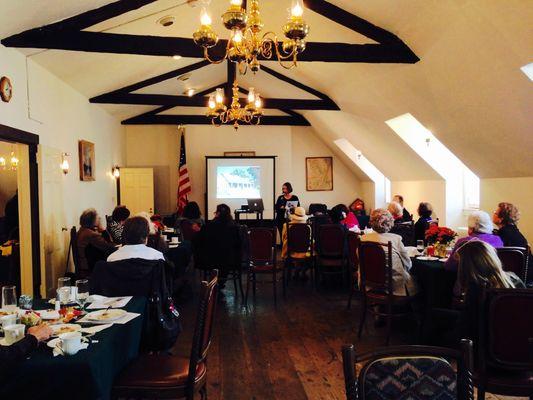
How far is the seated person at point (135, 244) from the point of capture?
3100 millimetres

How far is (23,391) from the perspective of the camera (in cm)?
183

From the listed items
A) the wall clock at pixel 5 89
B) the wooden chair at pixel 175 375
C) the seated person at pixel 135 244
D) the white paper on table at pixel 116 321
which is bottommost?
the wooden chair at pixel 175 375

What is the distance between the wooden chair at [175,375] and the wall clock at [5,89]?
148 inches

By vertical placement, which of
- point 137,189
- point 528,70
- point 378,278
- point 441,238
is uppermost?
point 528,70

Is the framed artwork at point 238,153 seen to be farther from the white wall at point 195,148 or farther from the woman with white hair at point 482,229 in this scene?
the woman with white hair at point 482,229

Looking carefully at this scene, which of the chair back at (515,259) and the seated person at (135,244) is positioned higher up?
the seated person at (135,244)

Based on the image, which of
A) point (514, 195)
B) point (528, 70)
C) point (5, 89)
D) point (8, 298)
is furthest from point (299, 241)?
point (8, 298)

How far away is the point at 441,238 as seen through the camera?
14.1ft

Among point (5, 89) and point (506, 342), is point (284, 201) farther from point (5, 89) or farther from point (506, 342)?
point (506, 342)

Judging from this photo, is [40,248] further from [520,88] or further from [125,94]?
[520,88]

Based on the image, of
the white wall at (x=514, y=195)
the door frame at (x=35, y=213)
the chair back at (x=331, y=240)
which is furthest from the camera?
the chair back at (x=331, y=240)

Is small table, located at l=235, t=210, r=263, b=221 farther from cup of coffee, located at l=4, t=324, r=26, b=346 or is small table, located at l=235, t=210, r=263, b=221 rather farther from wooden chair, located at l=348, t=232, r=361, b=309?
cup of coffee, located at l=4, t=324, r=26, b=346

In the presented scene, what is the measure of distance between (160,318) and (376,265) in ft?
7.19

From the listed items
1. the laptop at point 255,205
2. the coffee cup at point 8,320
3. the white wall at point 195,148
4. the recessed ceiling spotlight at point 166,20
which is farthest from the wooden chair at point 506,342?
the white wall at point 195,148
